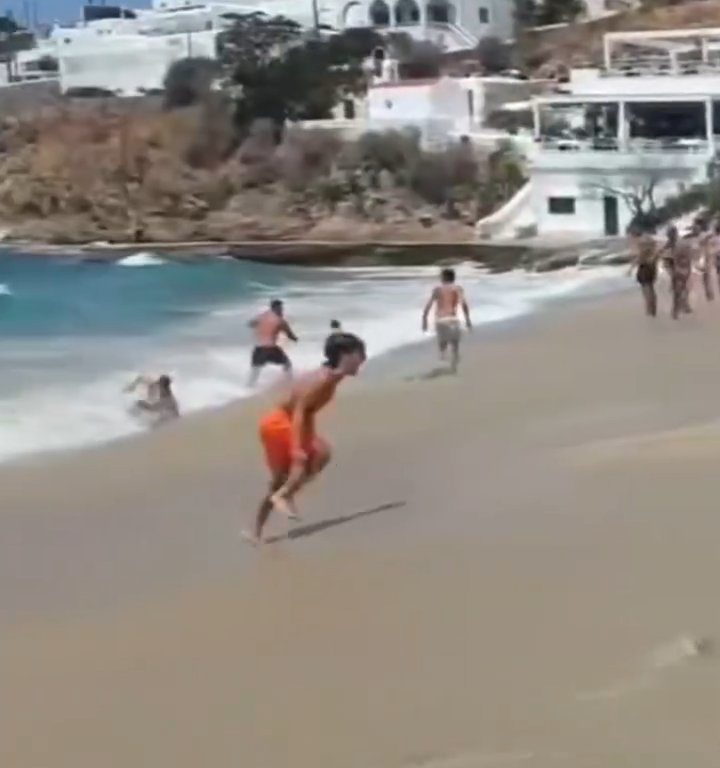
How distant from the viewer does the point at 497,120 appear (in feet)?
175

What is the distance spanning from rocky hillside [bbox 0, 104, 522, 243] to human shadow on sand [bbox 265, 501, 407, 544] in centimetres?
3889

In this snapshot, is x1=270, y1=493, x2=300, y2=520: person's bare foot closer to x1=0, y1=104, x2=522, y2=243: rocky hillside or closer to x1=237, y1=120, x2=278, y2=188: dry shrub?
x1=0, y1=104, x2=522, y2=243: rocky hillside

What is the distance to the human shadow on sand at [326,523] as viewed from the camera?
7.41 meters

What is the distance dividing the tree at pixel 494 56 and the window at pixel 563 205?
23714mm

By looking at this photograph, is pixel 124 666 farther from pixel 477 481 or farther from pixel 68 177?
pixel 68 177

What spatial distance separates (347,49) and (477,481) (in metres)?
57.4

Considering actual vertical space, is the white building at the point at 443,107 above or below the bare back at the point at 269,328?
above

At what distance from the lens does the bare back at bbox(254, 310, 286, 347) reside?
1379 cm

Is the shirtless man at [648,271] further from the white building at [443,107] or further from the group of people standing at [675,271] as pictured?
the white building at [443,107]

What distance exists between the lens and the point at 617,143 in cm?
4216

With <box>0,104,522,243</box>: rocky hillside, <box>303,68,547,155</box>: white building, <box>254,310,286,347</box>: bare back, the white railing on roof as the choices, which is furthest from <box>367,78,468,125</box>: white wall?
<box>254,310,286,347</box>: bare back

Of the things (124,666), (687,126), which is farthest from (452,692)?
(687,126)

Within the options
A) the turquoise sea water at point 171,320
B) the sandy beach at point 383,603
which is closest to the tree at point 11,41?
the turquoise sea water at point 171,320

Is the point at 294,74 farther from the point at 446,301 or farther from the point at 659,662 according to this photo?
the point at 659,662
